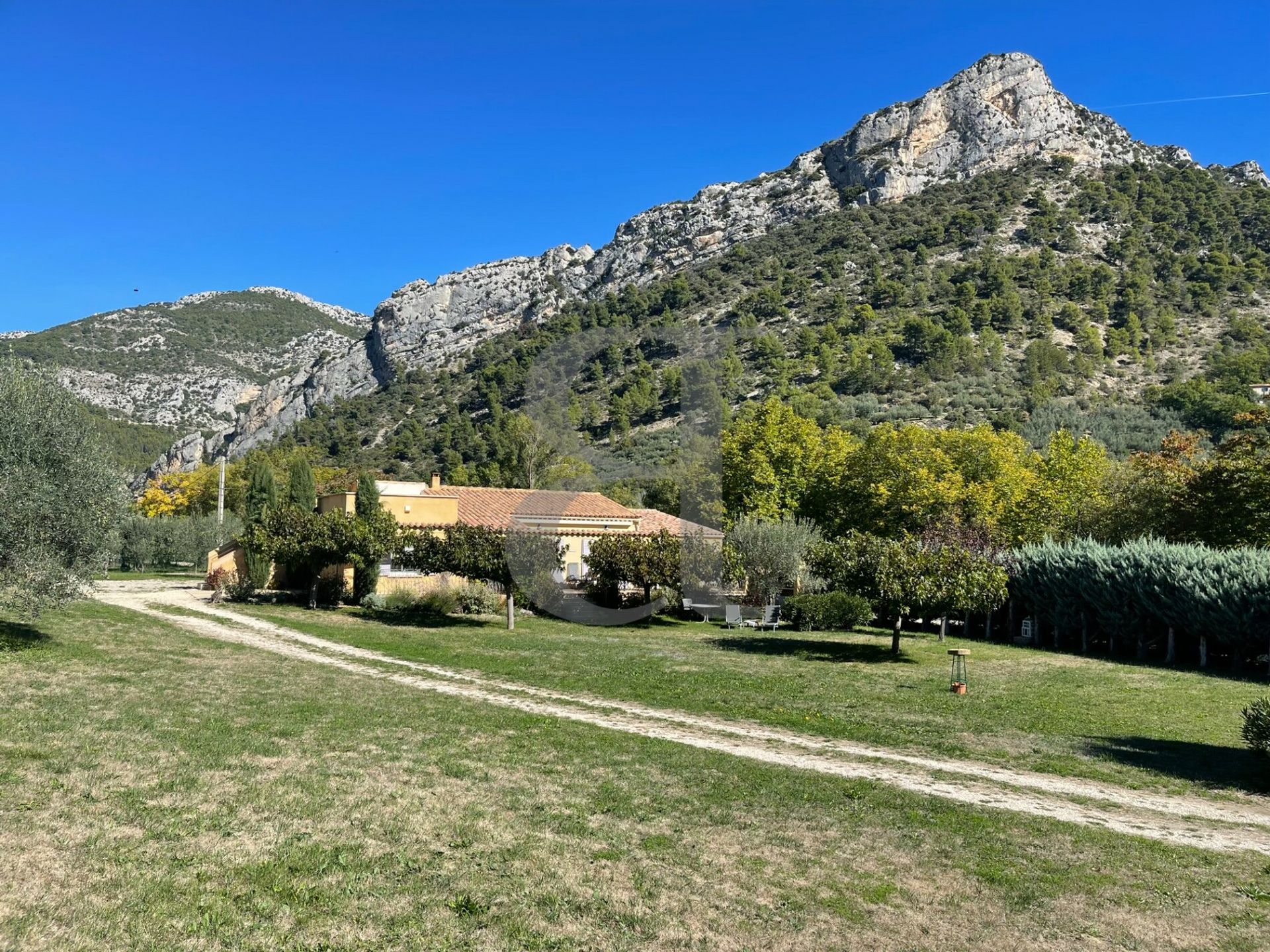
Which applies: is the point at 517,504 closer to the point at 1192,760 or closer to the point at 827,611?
the point at 827,611

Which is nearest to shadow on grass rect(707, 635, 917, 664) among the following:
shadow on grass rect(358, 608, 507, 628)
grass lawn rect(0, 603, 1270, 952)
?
shadow on grass rect(358, 608, 507, 628)

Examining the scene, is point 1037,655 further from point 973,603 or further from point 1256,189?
point 1256,189

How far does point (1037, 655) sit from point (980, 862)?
17.4 m

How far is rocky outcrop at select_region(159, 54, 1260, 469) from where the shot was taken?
3716 inches

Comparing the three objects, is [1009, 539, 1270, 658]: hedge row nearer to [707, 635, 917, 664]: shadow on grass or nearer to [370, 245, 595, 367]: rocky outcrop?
[707, 635, 917, 664]: shadow on grass

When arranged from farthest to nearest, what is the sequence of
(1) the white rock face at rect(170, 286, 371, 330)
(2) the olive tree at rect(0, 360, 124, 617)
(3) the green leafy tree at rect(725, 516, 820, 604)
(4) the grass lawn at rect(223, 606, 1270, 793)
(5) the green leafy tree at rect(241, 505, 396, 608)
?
(1) the white rock face at rect(170, 286, 371, 330)
(3) the green leafy tree at rect(725, 516, 820, 604)
(5) the green leafy tree at rect(241, 505, 396, 608)
(2) the olive tree at rect(0, 360, 124, 617)
(4) the grass lawn at rect(223, 606, 1270, 793)

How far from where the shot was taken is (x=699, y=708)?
13.5 metres

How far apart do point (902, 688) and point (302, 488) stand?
1051 inches

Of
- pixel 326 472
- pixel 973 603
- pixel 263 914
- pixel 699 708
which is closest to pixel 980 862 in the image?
pixel 263 914

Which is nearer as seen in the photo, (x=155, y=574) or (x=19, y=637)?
(x=19, y=637)

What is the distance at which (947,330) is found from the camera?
2621 inches

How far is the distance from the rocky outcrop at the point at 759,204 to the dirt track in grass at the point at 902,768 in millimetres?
81807

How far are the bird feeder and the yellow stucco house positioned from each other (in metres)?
11.9

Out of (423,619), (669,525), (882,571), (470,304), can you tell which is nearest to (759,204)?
(470,304)
